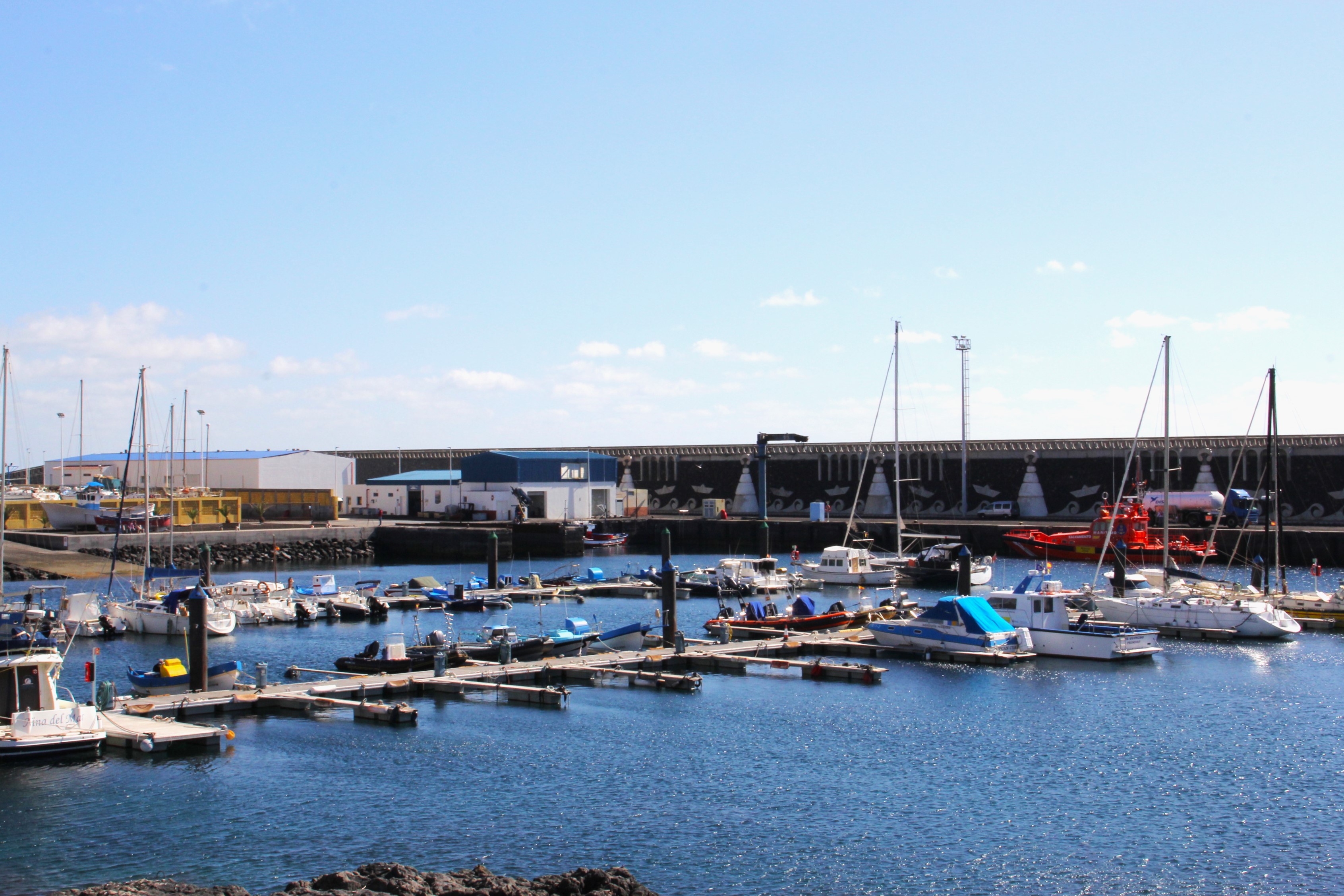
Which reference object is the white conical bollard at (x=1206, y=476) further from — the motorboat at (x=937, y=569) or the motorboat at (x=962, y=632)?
the motorboat at (x=962, y=632)

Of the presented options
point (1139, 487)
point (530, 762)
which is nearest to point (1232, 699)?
point (530, 762)

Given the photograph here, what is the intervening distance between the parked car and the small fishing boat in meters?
27.5

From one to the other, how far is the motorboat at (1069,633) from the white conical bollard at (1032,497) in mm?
49835

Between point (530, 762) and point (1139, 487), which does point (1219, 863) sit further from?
point (1139, 487)

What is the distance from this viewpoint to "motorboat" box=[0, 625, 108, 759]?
2614cm

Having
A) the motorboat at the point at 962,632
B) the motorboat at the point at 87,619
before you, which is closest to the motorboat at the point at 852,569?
the motorboat at the point at 962,632

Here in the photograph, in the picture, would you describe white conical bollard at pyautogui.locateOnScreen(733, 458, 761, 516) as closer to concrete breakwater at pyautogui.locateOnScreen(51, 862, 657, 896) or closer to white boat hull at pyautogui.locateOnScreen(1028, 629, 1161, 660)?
white boat hull at pyautogui.locateOnScreen(1028, 629, 1161, 660)

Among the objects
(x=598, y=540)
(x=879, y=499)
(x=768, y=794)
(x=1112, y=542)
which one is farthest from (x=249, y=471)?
(x=768, y=794)

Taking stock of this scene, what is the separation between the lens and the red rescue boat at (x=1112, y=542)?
70.8 m

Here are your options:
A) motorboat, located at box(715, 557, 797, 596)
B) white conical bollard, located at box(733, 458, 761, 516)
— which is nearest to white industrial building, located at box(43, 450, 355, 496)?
white conical bollard, located at box(733, 458, 761, 516)

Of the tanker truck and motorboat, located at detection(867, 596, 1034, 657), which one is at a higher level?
the tanker truck

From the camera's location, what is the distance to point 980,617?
40969 millimetres

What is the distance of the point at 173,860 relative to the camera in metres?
20.5

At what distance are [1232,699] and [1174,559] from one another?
129 ft
